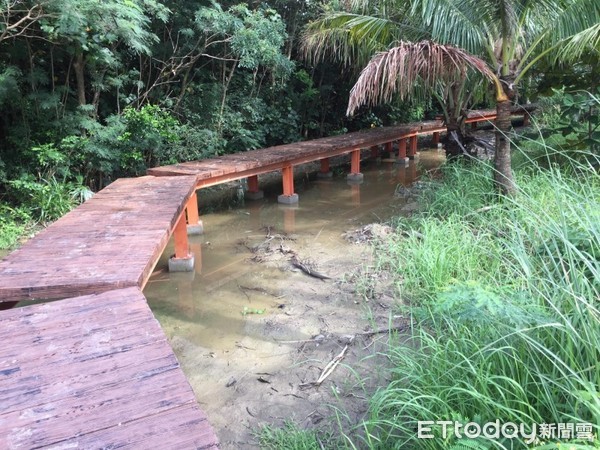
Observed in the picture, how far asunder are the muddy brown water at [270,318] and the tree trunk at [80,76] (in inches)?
87.2

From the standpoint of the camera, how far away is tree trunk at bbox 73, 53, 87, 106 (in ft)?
19.1

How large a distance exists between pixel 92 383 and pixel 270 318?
2015mm

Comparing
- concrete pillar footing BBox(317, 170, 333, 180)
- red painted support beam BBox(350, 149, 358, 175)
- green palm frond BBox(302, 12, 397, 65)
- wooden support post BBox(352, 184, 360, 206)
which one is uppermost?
green palm frond BBox(302, 12, 397, 65)

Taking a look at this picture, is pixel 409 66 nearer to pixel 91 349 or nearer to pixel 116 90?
pixel 91 349

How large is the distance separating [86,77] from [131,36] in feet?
4.18

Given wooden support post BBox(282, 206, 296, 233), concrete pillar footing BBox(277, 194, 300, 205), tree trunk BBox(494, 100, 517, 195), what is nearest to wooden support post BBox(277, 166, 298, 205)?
concrete pillar footing BBox(277, 194, 300, 205)

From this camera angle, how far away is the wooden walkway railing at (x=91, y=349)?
135cm

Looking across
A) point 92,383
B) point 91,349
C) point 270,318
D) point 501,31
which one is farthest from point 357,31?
point 92,383

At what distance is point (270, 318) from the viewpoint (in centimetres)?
352

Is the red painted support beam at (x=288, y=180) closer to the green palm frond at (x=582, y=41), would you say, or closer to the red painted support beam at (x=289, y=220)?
the red painted support beam at (x=289, y=220)

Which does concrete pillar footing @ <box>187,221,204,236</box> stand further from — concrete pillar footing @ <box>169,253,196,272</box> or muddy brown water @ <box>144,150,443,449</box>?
concrete pillar footing @ <box>169,253,196,272</box>

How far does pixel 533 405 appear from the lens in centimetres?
175

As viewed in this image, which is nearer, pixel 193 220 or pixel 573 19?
pixel 573 19

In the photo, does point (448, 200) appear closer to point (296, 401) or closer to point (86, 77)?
point (296, 401)
